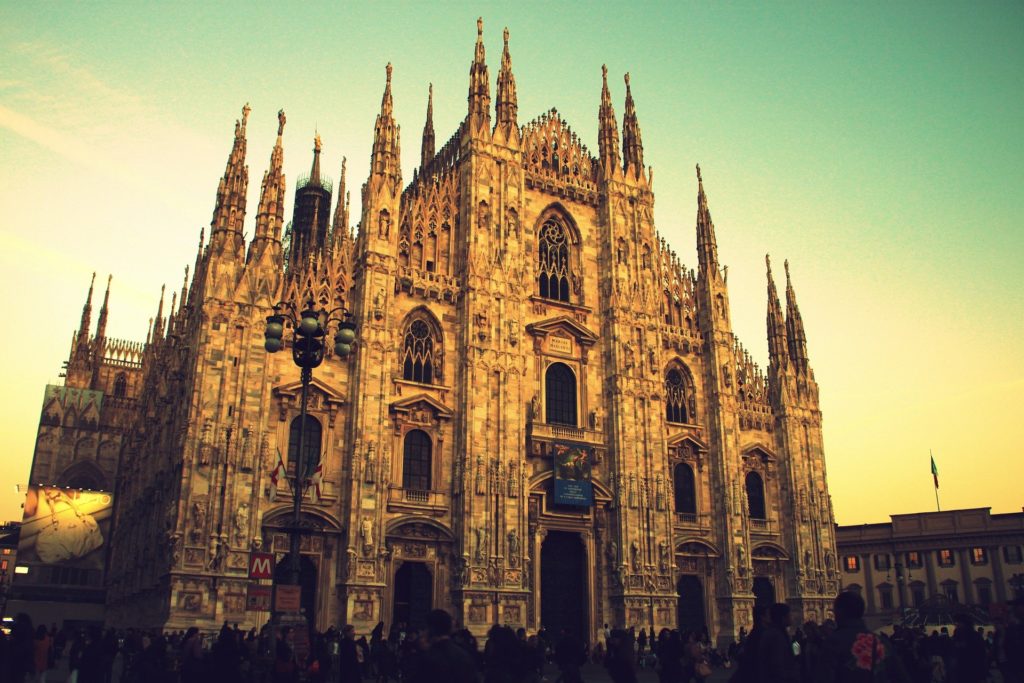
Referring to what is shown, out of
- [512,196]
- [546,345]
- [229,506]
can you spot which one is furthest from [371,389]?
[512,196]

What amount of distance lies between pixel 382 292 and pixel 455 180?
7.66 meters

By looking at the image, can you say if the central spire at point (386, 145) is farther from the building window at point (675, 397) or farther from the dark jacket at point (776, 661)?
the dark jacket at point (776, 661)

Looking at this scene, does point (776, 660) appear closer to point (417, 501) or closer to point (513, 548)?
point (417, 501)

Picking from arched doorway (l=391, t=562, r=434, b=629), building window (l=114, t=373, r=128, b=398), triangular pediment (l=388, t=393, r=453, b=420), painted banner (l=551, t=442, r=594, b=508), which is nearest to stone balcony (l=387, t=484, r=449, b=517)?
arched doorway (l=391, t=562, r=434, b=629)

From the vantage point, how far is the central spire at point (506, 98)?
1615 inches

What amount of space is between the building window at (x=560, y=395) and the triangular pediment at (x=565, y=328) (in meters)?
1.50

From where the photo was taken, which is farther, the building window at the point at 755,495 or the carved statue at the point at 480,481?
the building window at the point at 755,495

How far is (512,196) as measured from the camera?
39.8 meters

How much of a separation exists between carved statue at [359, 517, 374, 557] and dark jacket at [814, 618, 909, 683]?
1007 inches

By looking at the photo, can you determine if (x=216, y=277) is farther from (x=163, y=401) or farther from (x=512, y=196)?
(x=512, y=196)

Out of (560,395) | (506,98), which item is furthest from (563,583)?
(506,98)

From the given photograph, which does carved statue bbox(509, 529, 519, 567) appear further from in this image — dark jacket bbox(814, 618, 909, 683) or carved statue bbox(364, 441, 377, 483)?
dark jacket bbox(814, 618, 909, 683)

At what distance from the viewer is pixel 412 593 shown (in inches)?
1313

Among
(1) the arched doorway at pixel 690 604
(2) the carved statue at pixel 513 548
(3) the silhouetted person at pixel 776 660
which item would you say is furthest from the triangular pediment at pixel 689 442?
(3) the silhouetted person at pixel 776 660
